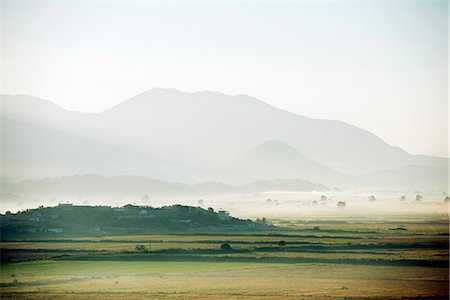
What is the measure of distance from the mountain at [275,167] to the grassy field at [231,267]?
80.4 metres

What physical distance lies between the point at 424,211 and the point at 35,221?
34.6 metres

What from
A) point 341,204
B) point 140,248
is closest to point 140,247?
point 140,248

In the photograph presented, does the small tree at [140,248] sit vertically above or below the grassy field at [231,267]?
above

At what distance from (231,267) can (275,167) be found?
3827 inches

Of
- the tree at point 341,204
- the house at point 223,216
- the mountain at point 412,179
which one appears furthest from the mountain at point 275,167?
the house at point 223,216

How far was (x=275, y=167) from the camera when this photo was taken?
127 metres

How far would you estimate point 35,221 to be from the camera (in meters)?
45.8

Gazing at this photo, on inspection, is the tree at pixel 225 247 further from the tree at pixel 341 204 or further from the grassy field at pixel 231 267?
the tree at pixel 341 204

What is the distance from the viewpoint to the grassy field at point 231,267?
24641 mm

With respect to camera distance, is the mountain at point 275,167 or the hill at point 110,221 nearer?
the hill at point 110,221

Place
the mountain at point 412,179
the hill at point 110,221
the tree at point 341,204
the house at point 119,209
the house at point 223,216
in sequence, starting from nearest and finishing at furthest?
the hill at point 110,221 → the house at point 119,209 → the house at point 223,216 → the tree at point 341,204 → the mountain at point 412,179

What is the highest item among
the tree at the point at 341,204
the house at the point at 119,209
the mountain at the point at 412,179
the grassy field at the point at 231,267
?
the mountain at the point at 412,179

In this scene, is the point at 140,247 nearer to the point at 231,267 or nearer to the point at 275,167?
the point at 231,267

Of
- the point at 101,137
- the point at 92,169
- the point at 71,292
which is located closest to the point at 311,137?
the point at 101,137
